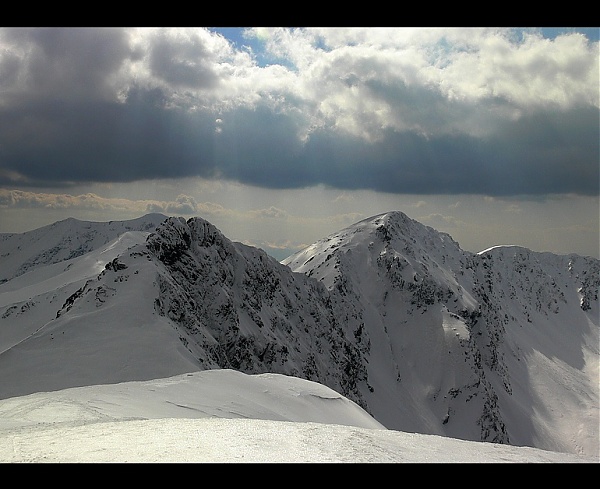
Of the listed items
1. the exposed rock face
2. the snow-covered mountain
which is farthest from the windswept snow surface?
the exposed rock face

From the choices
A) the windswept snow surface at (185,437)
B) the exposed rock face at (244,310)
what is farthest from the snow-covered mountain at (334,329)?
the windswept snow surface at (185,437)

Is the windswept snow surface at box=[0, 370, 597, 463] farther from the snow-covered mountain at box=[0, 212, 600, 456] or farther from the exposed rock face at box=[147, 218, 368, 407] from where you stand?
the exposed rock face at box=[147, 218, 368, 407]

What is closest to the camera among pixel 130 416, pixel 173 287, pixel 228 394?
pixel 130 416

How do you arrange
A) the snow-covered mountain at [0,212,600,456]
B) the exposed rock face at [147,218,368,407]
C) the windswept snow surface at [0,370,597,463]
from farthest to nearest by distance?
1. the exposed rock face at [147,218,368,407]
2. the snow-covered mountain at [0,212,600,456]
3. the windswept snow surface at [0,370,597,463]

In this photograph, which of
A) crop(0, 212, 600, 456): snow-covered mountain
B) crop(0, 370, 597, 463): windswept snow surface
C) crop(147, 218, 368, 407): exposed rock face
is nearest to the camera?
crop(0, 370, 597, 463): windswept snow surface

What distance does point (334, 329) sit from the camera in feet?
301

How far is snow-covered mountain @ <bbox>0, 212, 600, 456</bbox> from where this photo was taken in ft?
111

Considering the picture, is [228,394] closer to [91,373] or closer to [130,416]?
[130,416]

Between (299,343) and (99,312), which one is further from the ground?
(99,312)

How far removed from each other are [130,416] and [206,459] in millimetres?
6964

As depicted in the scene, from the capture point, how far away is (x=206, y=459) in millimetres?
7059
